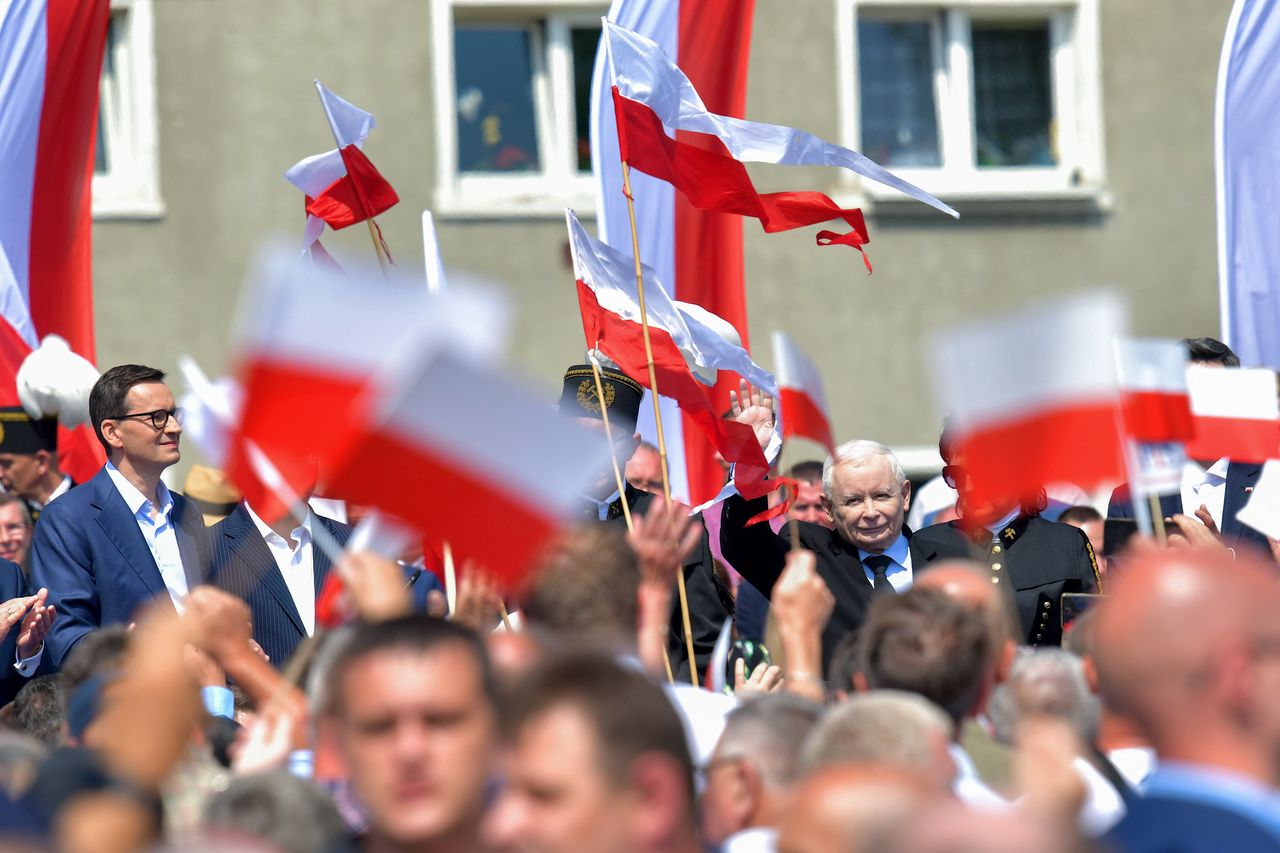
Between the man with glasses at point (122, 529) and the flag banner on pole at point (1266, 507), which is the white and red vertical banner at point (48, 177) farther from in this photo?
the flag banner on pole at point (1266, 507)

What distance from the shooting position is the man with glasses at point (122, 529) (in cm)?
687

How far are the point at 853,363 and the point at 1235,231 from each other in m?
5.52

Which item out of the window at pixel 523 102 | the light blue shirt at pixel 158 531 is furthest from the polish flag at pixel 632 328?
the window at pixel 523 102

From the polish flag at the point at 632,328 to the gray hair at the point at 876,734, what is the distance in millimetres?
3231

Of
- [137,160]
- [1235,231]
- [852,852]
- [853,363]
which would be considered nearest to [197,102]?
A: [137,160]

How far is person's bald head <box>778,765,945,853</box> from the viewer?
9.79 ft

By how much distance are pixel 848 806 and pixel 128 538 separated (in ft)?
14.3

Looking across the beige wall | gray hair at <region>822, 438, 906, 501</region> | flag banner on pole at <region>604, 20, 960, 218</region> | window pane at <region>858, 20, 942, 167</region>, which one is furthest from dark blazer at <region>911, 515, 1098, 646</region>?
window pane at <region>858, 20, 942, 167</region>

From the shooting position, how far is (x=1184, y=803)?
10.1ft

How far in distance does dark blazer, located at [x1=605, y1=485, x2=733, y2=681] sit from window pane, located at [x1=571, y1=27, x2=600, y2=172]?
6826 mm

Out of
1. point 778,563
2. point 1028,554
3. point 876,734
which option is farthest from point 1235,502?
point 876,734

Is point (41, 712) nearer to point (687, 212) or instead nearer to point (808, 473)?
point (687, 212)

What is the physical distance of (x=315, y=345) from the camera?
13.1 feet

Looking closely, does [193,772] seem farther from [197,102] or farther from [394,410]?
[197,102]
